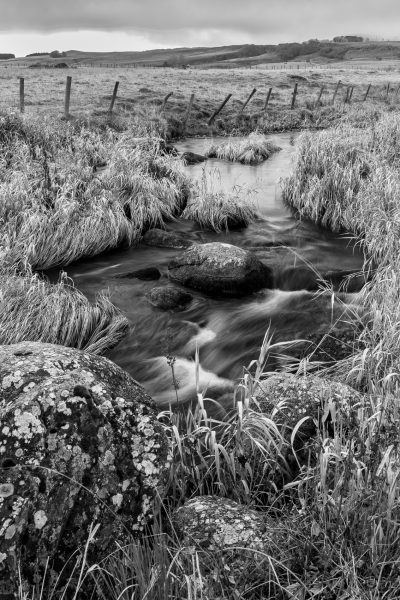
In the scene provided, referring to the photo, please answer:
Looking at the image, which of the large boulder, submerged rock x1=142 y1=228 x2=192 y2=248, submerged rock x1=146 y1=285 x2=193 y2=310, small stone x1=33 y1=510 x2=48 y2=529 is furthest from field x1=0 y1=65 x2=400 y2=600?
the large boulder

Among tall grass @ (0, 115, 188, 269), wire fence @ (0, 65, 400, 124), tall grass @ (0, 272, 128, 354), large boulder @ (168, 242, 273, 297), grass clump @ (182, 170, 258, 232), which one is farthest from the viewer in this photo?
wire fence @ (0, 65, 400, 124)

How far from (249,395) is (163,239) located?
7.32 m

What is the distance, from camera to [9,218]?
977 cm

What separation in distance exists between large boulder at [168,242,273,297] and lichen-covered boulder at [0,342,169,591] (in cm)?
591

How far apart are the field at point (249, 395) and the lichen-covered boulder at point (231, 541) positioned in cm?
1

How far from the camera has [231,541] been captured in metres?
3.21

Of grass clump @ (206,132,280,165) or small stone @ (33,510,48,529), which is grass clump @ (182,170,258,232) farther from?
small stone @ (33,510,48,529)

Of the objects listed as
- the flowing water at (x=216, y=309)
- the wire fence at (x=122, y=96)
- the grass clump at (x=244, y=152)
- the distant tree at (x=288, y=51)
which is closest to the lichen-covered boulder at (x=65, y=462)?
the flowing water at (x=216, y=309)

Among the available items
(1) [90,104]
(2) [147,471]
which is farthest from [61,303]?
(1) [90,104]

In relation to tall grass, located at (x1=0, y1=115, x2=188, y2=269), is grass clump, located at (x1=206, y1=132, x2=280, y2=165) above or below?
above

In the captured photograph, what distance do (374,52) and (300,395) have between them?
188526mm

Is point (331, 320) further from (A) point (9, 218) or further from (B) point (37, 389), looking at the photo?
(A) point (9, 218)

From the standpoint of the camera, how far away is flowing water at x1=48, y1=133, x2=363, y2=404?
7.36m

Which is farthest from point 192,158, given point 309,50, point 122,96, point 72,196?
point 309,50
